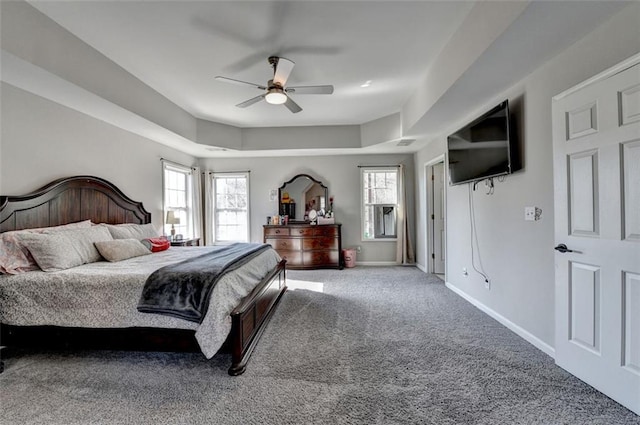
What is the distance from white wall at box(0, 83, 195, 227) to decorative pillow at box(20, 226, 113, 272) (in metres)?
0.60

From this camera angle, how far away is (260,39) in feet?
8.80

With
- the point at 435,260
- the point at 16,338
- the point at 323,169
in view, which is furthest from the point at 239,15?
the point at 435,260

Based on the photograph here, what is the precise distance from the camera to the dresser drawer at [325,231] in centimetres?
566

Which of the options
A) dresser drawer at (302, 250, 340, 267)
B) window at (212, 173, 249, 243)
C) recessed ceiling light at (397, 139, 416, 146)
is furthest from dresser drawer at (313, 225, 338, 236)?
recessed ceiling light at (397, 139, 416, 146)

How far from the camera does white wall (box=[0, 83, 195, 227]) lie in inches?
106

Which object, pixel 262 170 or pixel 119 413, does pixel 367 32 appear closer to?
pixel 119 413

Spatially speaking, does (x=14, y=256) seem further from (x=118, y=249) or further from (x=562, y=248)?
(x=562, y=248)

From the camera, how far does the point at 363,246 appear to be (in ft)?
20.1

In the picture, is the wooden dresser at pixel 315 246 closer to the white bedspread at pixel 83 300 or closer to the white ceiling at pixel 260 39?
the white ceiling at pixel 260 39

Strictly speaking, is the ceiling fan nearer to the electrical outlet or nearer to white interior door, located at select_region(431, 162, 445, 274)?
the electrical outlet

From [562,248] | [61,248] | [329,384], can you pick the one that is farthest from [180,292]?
[562,248]

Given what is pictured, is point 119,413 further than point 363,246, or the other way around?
point 363,246

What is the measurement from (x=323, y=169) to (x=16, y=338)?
16.2 feet

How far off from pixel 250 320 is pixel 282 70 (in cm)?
231
